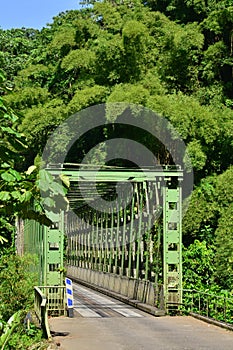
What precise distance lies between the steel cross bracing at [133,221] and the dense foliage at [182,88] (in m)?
2.13

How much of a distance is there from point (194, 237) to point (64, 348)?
45.4ft

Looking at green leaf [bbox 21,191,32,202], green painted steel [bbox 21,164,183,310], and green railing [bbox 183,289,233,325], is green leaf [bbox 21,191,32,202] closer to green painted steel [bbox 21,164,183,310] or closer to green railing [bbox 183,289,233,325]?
green painted steel [bbox 21,164,183,310]

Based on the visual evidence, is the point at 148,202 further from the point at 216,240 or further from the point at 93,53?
the point at 93,53

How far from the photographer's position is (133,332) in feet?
38.8

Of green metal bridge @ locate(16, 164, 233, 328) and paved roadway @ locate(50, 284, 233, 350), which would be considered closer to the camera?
paved roadway @ locate(50, 284, 233, 350)

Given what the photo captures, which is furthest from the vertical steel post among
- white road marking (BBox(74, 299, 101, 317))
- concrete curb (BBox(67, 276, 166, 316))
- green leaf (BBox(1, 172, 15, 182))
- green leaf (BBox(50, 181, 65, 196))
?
green leaf (BBox(1, 172, 15, 182))

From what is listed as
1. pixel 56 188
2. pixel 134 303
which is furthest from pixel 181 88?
pixel 56 188

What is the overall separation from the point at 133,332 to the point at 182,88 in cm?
1413

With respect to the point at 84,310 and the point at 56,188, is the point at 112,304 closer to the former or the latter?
the point at 84,310

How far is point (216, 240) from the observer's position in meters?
21.4

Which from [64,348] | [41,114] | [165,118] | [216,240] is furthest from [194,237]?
[64,348]

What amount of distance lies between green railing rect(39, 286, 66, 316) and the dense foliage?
558 cm

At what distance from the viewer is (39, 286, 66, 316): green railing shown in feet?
46.6

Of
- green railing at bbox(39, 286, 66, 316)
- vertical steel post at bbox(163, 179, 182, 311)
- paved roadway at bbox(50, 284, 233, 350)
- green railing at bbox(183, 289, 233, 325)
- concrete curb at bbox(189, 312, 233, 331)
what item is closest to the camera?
paved roadway at bbox(50, 284, 233, 350)
